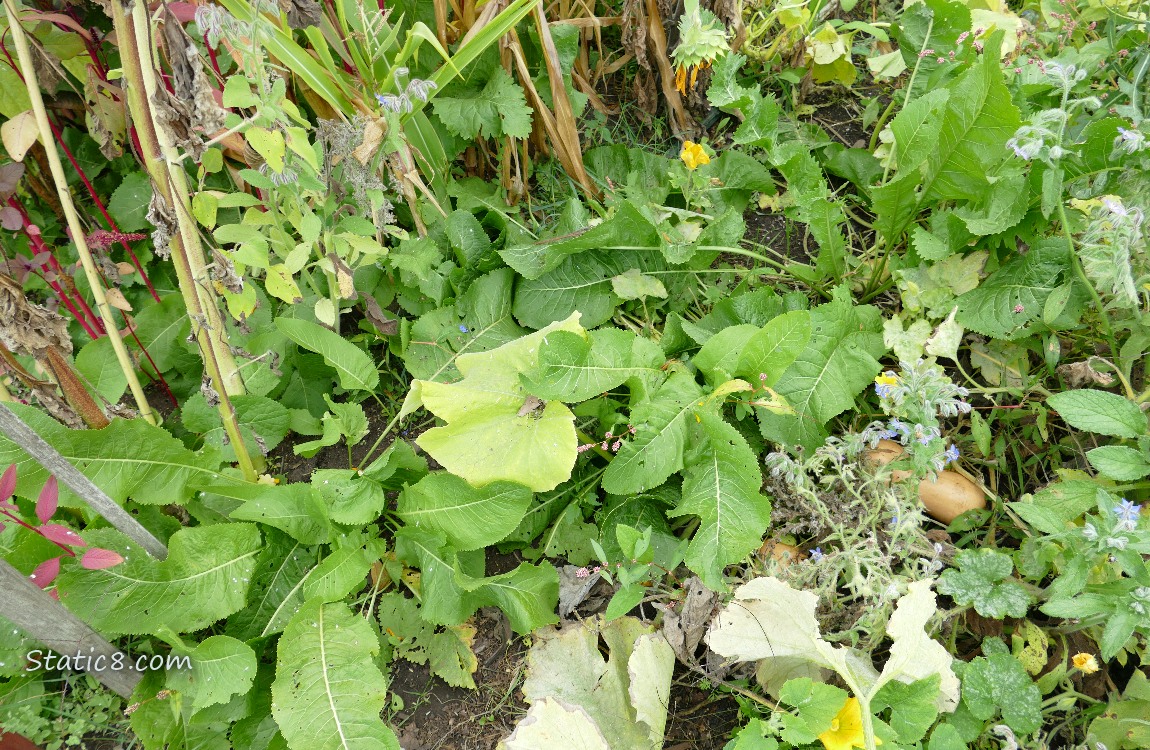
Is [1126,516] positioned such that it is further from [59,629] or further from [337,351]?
[59,629]

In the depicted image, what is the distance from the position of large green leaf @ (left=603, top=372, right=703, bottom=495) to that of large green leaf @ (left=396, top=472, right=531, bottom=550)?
0.25 metres

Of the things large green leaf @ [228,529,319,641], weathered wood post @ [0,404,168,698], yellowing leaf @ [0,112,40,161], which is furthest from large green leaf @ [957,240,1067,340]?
yellowing leaf @ [0,112,40,161]

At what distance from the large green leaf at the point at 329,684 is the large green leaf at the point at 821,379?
1170 mm

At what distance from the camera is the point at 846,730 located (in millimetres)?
1605

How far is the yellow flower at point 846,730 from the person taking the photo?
1.59 m

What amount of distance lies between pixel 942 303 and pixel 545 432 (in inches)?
46.6

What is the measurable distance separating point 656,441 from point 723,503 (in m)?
0.23

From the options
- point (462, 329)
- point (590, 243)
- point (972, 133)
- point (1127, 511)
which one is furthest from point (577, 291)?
point (1127, 511)

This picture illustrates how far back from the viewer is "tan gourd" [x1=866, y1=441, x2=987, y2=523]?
2029 millimetres

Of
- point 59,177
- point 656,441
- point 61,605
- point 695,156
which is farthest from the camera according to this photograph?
point 695,156

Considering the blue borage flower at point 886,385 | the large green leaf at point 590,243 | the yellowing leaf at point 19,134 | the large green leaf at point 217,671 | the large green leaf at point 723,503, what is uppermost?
the yellowing leaf at point 19,134

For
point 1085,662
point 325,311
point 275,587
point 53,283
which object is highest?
point 53,283

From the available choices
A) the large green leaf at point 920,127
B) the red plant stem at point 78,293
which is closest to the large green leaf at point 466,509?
the red plant stem at point 78,293

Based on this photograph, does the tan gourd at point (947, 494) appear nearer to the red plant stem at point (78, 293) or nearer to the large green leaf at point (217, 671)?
the large green leaf at point (217, 671)
